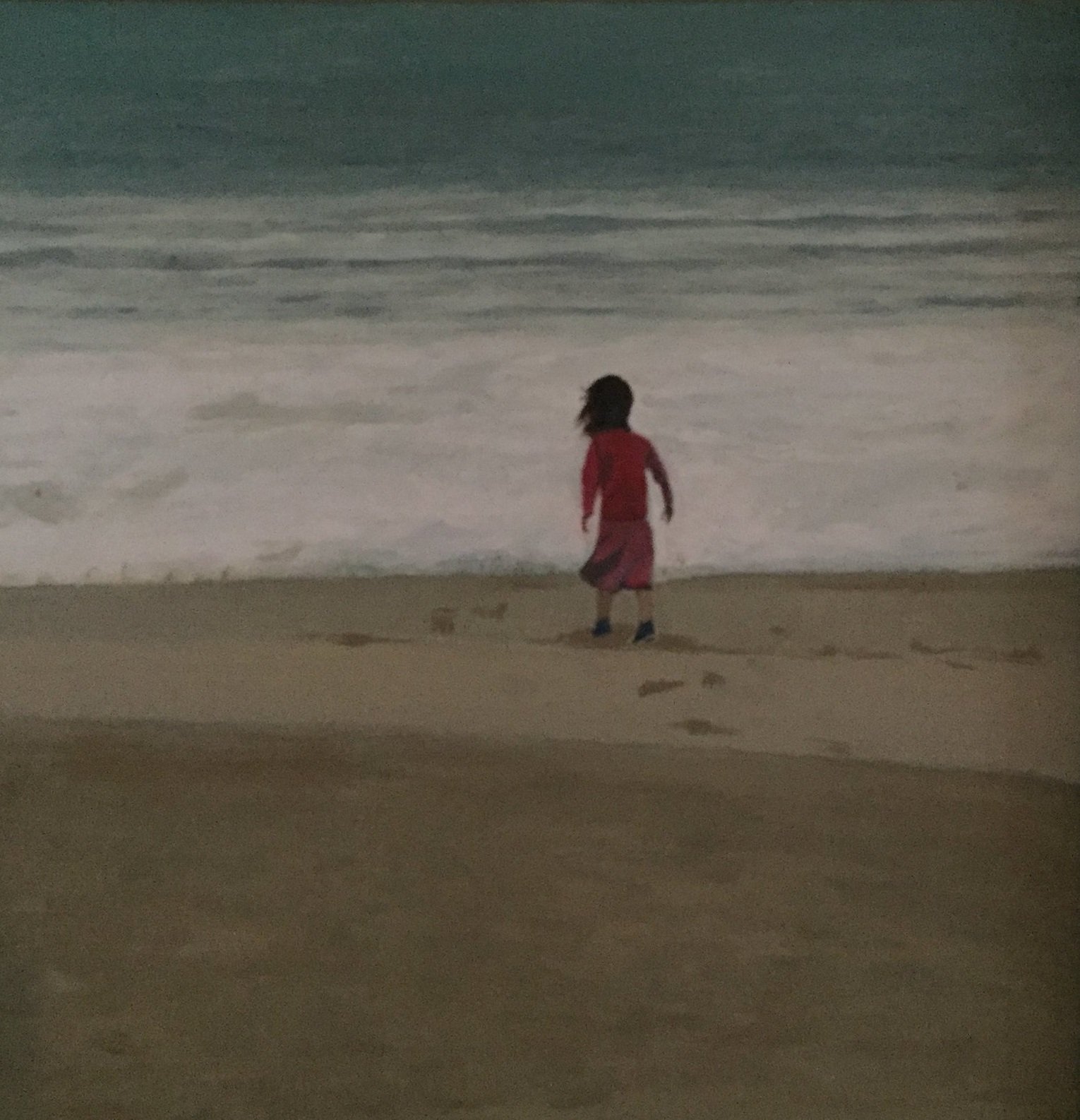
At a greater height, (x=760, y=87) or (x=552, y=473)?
(x=760, y=87)

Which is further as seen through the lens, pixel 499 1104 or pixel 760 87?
pixel 760 87

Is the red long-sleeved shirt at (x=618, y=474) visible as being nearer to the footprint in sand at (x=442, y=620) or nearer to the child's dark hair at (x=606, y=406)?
the child's dark hair at (x=606, y=406)

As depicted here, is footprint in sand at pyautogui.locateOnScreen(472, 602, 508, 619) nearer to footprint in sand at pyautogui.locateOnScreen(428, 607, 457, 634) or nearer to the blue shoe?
footprint in sand at pyautogui.locateOnScreen(428, 607, 457, 634)

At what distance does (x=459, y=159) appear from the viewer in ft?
3.88

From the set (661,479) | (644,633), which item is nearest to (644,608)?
(644,633)

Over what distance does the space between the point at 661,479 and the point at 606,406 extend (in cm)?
10

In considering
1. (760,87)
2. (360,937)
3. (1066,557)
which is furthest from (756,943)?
(760,87)

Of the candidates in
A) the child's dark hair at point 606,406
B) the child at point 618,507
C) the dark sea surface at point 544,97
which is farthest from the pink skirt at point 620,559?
the dark sea surface at point 544,97

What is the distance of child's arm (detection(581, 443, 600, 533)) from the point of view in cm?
115

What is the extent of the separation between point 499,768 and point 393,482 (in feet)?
1.05

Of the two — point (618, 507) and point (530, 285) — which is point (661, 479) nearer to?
point (618, 507)

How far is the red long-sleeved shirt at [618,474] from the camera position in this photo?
1.15 m

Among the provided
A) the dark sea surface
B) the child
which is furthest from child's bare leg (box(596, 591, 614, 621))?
the dark sea surface

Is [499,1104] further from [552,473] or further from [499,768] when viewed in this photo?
[552,473]
